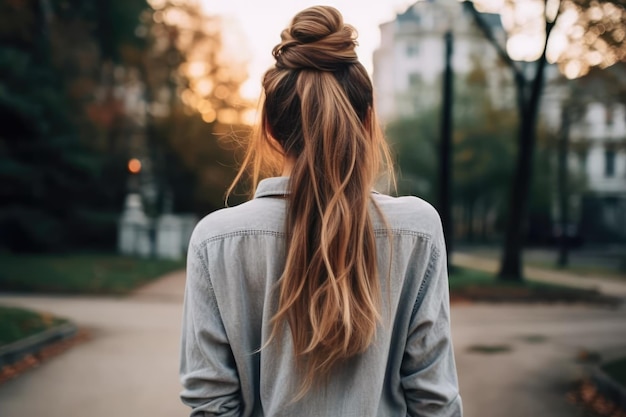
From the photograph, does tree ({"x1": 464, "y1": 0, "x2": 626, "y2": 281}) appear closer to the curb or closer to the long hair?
the curb

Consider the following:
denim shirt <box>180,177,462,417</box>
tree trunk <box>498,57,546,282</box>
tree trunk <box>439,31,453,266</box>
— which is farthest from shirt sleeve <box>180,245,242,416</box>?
tree trunk <box>439,31,453,266</box>

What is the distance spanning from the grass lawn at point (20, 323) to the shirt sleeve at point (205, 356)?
23.3ft

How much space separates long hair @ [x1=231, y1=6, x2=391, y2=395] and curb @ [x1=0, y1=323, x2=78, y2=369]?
6.81 m

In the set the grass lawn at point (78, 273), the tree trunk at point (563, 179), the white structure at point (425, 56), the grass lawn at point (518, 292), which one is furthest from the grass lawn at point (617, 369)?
the tree trunk at point (563, 179)

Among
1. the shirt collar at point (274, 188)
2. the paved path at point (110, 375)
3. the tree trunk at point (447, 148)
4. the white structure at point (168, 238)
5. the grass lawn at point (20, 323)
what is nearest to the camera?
the shirt collar at point (274, 188)

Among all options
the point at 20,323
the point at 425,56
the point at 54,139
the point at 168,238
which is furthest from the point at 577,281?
→ the point at 425,56

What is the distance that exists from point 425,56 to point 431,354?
73793mm

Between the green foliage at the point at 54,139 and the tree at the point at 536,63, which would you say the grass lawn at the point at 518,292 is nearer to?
the tree at the point at 536,63

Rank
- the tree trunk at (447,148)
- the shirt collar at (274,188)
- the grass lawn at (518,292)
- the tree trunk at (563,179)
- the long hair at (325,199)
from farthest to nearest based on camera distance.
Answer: the tree trunk at (563,179), the tree trunk at (447,148), the grass lawn at (518,292), the shirt collar at (274,188), the long hair at (325,199)

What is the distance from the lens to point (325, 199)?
1.55 m

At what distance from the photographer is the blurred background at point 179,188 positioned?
23.7ft

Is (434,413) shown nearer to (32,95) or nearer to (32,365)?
(32,365)

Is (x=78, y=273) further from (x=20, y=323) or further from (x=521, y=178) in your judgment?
(x=521, y=178)

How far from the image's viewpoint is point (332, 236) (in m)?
1.50
